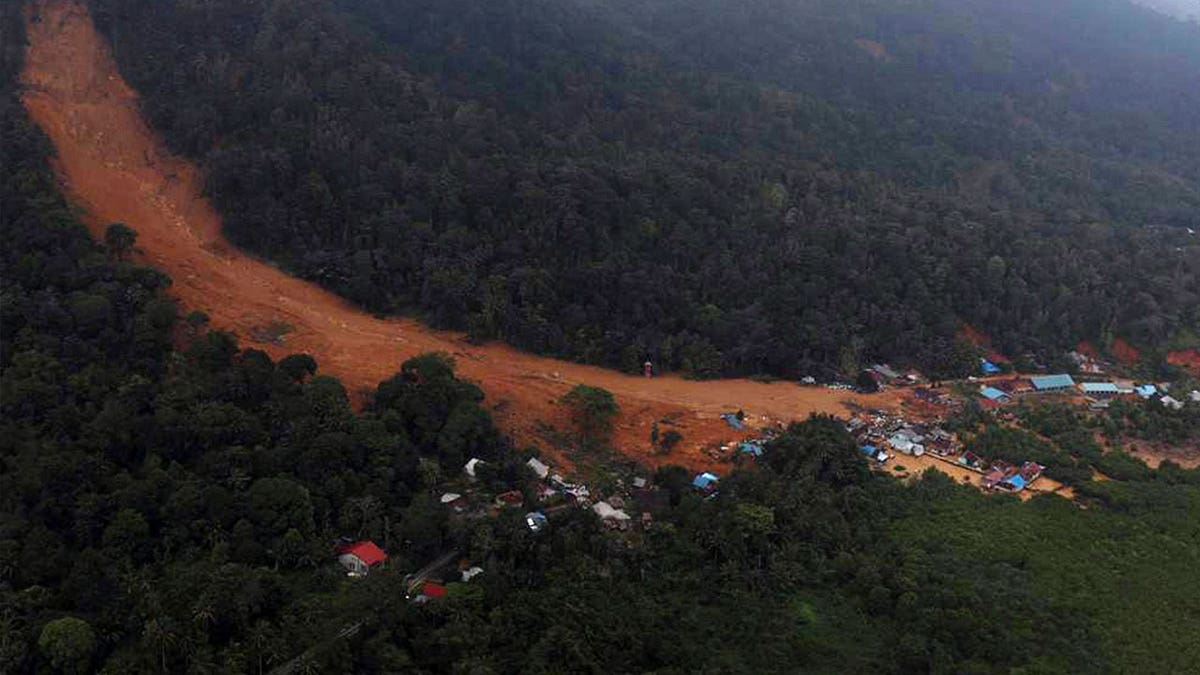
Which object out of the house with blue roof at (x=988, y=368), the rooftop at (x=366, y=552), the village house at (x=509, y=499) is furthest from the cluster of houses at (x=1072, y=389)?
the rooftop at (x=366, y=552)

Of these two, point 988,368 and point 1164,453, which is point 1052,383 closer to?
point 988,368

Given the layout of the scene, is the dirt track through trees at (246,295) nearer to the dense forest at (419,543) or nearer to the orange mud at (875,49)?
the dense forest at (419,543)

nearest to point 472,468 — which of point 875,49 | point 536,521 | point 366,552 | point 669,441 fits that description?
point 536,521

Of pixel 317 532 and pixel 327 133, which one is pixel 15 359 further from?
pixel 327 133

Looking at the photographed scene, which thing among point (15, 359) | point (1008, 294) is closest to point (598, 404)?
point (15, 359)

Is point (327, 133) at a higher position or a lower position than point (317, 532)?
higher
